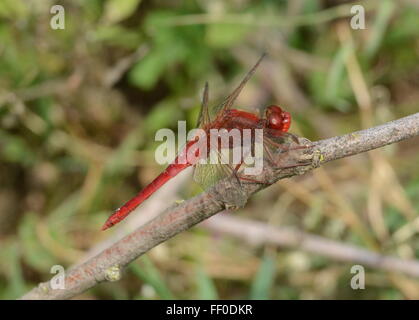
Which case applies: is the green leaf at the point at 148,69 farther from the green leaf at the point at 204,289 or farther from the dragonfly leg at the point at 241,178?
the dragonfly leg at the point at 241,178

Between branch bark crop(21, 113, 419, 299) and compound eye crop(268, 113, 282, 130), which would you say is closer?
branch bark crop(21, 113, 419, 299)

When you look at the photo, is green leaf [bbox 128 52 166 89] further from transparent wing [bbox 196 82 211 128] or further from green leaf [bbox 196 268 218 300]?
transparent wing [bbox 196 82 211 128]

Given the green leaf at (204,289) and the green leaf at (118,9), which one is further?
the green leaf at (118,9)

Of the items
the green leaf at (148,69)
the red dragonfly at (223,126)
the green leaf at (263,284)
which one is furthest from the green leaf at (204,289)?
the green leaf at (148,69)

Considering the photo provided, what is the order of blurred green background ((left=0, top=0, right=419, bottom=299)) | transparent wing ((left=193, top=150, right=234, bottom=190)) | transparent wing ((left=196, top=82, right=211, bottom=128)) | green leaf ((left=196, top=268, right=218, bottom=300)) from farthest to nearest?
blurred green background ((left=0, top=0, right=419, bottom=299)), green leaf ((left=196, top=268, right=218, bottom=300)), transparent wing ((left=196, top=82, right=211, bottom=128)), transparent wing ((left=193, top=150, right=234, bottom=190))

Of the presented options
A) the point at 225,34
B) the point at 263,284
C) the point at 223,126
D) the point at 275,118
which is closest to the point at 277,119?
the point at 275,118

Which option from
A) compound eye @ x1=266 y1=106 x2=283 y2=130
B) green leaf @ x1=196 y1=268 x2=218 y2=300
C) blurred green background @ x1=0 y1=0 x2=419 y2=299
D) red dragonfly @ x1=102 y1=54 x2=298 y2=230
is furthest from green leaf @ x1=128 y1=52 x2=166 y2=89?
compound eye @ x1=266 y1=106 x2=283 y2=130

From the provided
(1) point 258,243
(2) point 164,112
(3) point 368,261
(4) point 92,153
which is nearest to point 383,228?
(3) point 368,261
